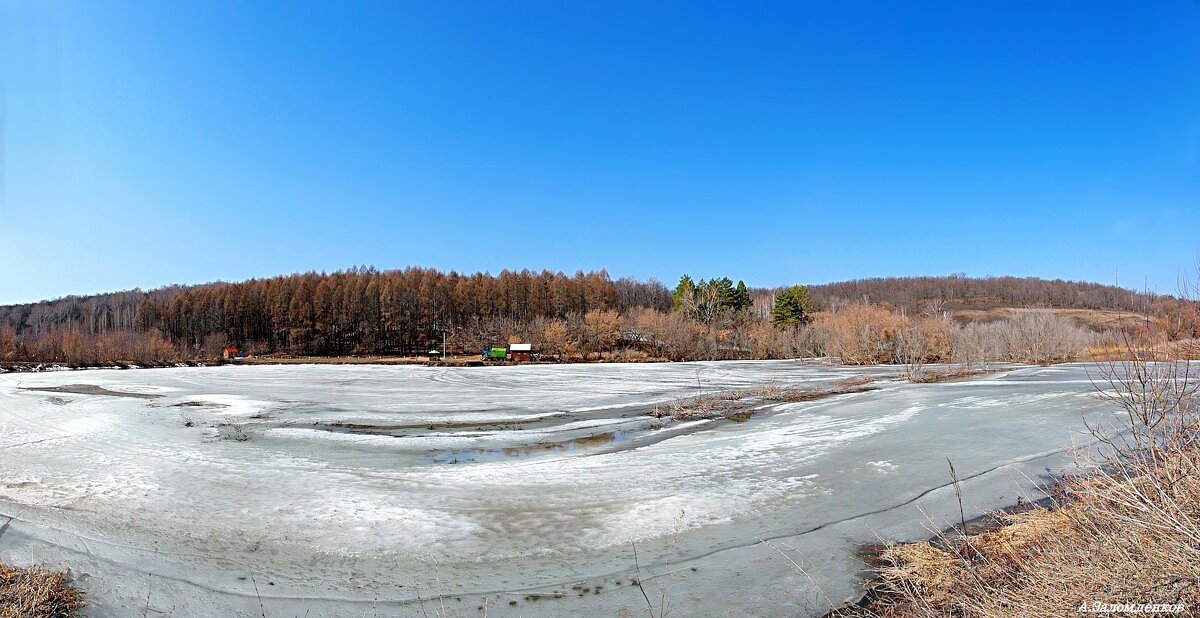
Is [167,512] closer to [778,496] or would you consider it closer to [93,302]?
[778,496]

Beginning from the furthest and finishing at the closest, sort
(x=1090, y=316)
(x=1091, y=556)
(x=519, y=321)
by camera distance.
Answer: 1. (x=519, y=321)
2. (x=1090, y=316)
3. (x=1091, y=556)

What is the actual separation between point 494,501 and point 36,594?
442 centimetres

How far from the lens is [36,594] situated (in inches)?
185

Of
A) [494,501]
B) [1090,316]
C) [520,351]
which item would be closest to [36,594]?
[494,501]

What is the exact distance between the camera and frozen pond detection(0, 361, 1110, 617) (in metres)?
5.27

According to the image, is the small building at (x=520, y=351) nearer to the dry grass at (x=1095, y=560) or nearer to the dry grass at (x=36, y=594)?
the dry grass at (x=36, y=594)

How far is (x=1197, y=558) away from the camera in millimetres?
2607

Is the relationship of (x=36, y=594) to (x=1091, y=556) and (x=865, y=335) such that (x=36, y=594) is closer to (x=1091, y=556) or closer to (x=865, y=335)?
(x=1091, y=556)

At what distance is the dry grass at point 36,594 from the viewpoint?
449cm

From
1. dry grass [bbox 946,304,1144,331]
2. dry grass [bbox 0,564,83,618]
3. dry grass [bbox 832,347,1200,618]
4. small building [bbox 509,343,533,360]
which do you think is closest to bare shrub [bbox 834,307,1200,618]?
dry grass [bbox 832,347,1200,618]

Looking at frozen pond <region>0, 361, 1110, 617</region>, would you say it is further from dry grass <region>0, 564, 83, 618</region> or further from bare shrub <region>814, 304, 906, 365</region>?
bare shrub <region>814, 304, 906, 365</region>

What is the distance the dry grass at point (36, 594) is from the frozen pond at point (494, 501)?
20cm

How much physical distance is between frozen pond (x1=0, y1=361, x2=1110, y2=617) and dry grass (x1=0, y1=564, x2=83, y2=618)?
0.20 meters

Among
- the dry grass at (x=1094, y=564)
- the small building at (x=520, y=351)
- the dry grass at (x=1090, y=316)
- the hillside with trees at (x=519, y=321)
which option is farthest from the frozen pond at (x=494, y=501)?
the small building at (x=520, y=351)
